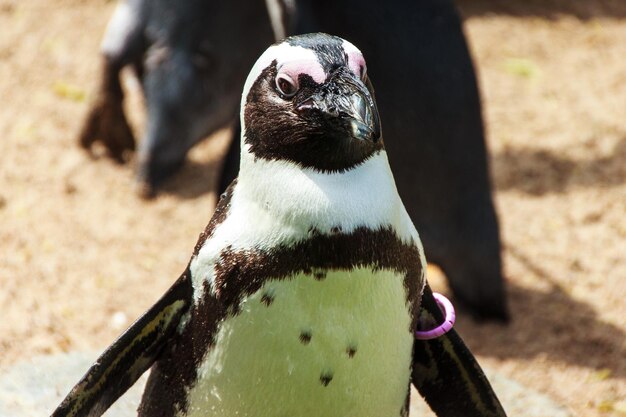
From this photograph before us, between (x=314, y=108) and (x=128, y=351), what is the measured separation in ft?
1.76

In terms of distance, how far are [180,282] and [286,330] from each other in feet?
0.71

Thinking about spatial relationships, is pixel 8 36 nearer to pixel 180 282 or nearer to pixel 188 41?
pixel 188 41

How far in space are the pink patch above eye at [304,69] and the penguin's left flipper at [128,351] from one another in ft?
1.26

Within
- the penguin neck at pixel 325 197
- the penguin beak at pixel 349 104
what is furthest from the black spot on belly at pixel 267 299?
the penguin beak at pixel 349 104

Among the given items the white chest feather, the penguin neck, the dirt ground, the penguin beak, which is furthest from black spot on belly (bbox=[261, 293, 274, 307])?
the dirt ground

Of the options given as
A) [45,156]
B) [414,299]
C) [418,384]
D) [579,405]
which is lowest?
[579,405]

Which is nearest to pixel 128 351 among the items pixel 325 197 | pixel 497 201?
pixel 325 197

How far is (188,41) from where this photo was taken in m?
4.50

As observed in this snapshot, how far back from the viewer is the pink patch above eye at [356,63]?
5.68 ft

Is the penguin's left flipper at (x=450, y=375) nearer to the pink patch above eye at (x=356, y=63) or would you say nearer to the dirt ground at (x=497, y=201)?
the pink patch above eye at (x=356, y=63)

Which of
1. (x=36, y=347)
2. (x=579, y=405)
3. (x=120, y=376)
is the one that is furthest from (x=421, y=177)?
(x=120, y=376)

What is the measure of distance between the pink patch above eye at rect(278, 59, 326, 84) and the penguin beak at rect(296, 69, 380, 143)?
2 cm

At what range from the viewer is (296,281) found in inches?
68.8

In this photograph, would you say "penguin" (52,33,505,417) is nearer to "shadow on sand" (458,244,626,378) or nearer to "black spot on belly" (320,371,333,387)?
"black spot on belly" (320,371,333,387)
